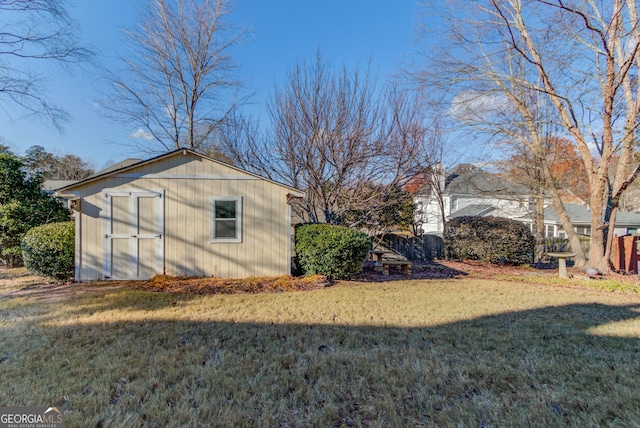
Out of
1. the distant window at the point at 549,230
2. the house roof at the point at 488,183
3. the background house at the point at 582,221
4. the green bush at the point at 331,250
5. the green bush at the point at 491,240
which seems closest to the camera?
the green bush at the point at 331,250

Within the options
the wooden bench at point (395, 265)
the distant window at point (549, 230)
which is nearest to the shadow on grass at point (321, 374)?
the wooden bench at point (395, 265)

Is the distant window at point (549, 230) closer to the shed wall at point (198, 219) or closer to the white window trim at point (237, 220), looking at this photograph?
the shed wall at point (198, 219)

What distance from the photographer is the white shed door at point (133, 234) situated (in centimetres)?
724

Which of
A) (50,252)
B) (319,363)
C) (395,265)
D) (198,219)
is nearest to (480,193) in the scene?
(395,265)

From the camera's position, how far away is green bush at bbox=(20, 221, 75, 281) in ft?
22.6

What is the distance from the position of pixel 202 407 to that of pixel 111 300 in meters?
4.33

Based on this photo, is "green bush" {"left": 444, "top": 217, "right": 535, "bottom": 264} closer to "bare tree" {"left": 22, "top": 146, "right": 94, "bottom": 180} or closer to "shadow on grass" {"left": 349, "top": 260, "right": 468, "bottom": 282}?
"shadow on grass" {"left": 349, "top": 260, "right": 468, "bottom": 282}

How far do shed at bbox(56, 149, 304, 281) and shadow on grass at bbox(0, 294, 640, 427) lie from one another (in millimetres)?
3312

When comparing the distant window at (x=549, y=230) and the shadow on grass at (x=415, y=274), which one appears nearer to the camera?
the shadow on grass at (x=415, y=274)

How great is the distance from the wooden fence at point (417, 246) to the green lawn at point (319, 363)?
24.5ft

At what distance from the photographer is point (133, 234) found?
730cm

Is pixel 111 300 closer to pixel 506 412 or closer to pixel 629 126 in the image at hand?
pixel 506 412

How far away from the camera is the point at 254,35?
14664mm

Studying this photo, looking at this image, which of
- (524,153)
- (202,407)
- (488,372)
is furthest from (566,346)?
(524,153)
